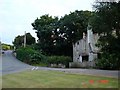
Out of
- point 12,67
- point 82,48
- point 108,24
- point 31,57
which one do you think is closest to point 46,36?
point 31,57

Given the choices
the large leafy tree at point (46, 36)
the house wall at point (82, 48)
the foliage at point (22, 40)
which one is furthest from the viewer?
the foliage at point (22, 40)

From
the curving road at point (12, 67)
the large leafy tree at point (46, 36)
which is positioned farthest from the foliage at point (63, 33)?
the curving road at point (12, 67)

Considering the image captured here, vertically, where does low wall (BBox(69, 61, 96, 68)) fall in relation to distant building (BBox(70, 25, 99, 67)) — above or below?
below

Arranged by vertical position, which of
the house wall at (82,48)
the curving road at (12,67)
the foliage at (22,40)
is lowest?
the curving road at (12,67)

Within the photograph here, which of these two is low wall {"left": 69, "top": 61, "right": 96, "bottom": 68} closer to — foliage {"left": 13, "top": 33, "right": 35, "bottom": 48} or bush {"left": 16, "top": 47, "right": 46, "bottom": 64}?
bush {"left": 16, "top": 47, "right": 46, "bottom": 64}

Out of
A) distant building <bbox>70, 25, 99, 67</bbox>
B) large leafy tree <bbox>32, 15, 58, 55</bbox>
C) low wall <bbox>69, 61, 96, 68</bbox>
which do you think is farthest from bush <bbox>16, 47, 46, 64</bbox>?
low wall <bbox>69, 61, 96, 68</bbox>

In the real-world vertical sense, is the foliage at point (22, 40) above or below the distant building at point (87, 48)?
above

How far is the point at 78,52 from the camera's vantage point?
56375 millimetres

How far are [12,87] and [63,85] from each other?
278 centimetres

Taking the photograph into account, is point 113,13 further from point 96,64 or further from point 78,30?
point 78,30

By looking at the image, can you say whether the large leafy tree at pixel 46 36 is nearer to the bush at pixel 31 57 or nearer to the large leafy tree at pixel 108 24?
the bush at pixel 31 57

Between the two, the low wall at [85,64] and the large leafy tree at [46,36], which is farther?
the large leafy tree at [46,36]

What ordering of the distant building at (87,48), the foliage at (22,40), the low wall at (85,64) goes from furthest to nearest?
the foliage at (22,40)
the distant building at (87,48)
the low wall at (85,64)

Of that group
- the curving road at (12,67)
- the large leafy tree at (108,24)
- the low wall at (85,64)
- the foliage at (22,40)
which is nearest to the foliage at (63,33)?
the curving road at (12,67)
